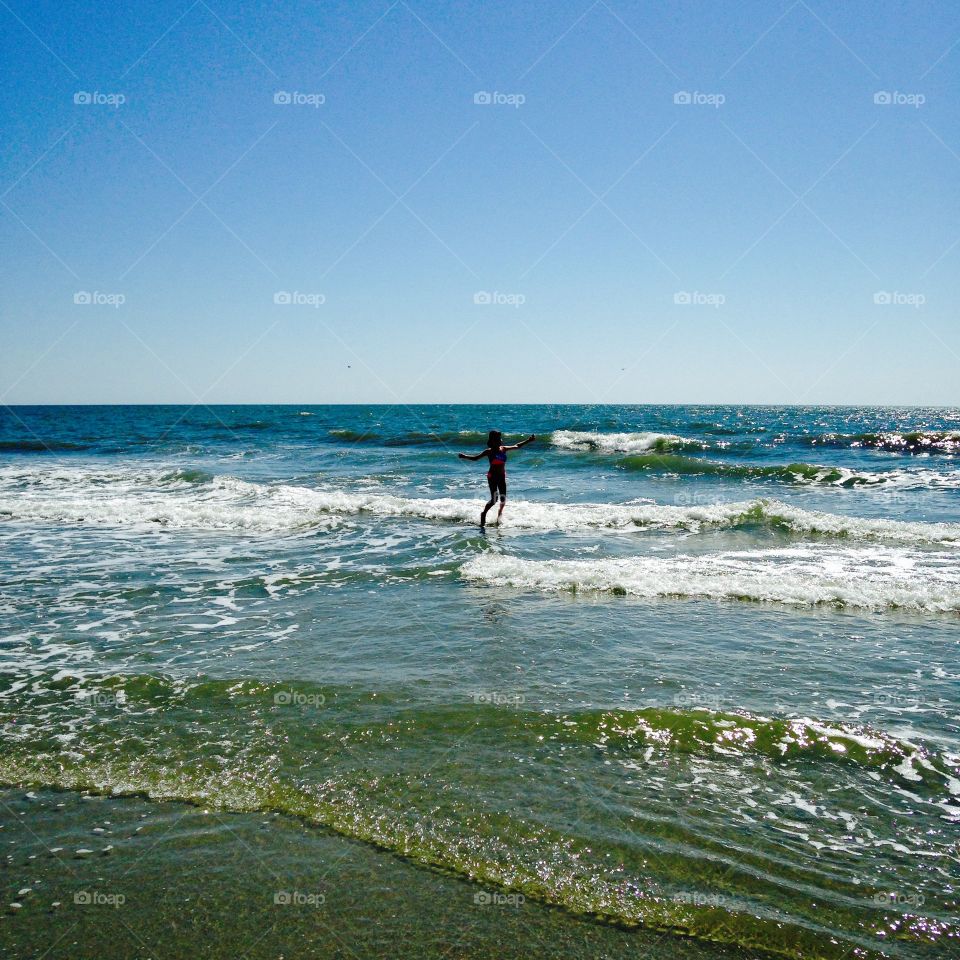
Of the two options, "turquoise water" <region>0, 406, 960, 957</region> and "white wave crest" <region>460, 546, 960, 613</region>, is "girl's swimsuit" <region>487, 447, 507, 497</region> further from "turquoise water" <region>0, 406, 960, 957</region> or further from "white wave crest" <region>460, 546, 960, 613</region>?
"white wave crest" <region>460, 546, 960, 613</region>

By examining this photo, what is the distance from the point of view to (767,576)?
10.4m

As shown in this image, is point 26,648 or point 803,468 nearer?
point 26,648

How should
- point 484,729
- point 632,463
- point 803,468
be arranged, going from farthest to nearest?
1. point 632,463
2. point 803,468
3. point 484,729

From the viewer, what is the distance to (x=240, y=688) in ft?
19.7

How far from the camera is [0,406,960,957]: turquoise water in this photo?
3.70 metres

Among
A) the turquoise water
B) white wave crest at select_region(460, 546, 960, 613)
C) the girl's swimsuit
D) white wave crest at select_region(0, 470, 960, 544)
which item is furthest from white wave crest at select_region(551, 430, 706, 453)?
white wave crest at select_region(460, 546, 960, 613)

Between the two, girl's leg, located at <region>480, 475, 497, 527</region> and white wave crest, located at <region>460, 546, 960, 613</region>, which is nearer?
white wave crest, located at <region>460, 546, 960, 613</region>

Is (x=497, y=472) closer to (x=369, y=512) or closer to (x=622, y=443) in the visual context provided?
(x=369, y=512)

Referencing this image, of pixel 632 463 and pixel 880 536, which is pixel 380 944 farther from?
pixel 632 463

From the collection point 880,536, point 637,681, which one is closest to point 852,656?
point 637,681

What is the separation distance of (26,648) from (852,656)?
8948mm

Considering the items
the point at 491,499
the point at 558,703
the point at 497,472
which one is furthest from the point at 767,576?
the point at 497,472

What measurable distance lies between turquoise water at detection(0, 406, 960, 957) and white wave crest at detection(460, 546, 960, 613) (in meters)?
0.08

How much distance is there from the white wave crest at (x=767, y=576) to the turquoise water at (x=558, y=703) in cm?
8
